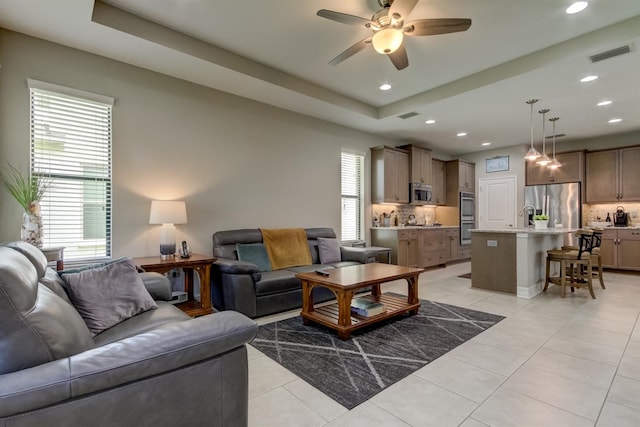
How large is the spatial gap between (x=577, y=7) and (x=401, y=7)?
174cm

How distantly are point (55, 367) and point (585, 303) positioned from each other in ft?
17.2

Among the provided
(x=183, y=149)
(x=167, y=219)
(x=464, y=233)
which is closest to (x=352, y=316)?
(x=167, y=219)

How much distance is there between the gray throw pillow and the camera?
478 centimetres


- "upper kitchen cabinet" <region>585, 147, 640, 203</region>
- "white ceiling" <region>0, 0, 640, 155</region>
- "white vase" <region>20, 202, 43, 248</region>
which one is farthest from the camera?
"upper kitchen cabinet" <region>585, 147, 640, 203</region>

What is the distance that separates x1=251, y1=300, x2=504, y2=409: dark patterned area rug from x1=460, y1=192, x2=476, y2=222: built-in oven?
4.63m

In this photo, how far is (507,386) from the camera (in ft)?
6.88

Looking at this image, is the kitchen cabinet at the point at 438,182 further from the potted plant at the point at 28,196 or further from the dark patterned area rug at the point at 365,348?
the potted plant at the point at 28,196

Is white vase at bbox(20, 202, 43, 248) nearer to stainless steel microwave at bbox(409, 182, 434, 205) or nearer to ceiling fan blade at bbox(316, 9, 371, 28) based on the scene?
ceiling fan blade at bbox(316, 9, 371, 28)

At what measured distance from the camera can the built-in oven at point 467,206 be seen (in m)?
7.81

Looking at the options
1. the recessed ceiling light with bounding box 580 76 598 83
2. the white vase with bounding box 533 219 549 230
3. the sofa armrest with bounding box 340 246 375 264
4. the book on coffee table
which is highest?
the recessed ceiling light with bounding box 580 76 598 83

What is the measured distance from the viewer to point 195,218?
4.05 metres

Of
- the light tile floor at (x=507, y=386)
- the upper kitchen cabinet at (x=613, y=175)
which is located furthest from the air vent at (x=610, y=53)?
the upper kitchen cabinet at (x=613, y=175)

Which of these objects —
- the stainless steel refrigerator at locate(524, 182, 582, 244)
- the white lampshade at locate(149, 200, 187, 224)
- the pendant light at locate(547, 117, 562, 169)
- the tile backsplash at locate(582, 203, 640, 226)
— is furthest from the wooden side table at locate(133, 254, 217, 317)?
the tile backsplash at locate(582, 203, 640, 226)

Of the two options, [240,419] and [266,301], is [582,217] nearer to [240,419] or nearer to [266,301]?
[266,301]
